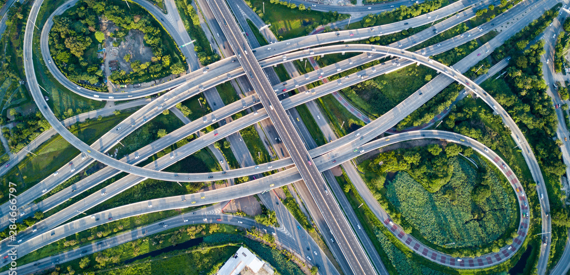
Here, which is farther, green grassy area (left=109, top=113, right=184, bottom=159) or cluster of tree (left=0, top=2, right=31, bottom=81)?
cluster of tree (left=0, top=2, right=31, bottom=81)

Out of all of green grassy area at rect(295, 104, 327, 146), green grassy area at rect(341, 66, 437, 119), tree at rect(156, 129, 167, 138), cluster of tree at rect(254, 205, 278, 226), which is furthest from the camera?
green grassy area at rect(341, 66, 437, 119)

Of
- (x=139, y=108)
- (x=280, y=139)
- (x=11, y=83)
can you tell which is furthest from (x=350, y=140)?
(x=11, y=83)

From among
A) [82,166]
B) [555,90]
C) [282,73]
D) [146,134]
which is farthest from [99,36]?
[555,90]

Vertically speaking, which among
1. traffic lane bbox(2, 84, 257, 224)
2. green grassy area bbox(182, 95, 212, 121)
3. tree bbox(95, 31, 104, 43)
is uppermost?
tree bbox(95, 31, 104, 43)

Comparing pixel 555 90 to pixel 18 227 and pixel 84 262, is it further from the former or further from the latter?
pixel 18 227

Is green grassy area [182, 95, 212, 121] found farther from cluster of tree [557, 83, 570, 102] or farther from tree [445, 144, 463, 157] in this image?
cluster of tree [557, 83, 570, 102]

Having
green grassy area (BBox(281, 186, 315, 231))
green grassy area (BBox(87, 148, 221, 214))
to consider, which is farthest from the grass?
green grassy area (BBox(281, 186, 315, 231))

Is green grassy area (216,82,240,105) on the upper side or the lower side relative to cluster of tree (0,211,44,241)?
upper
